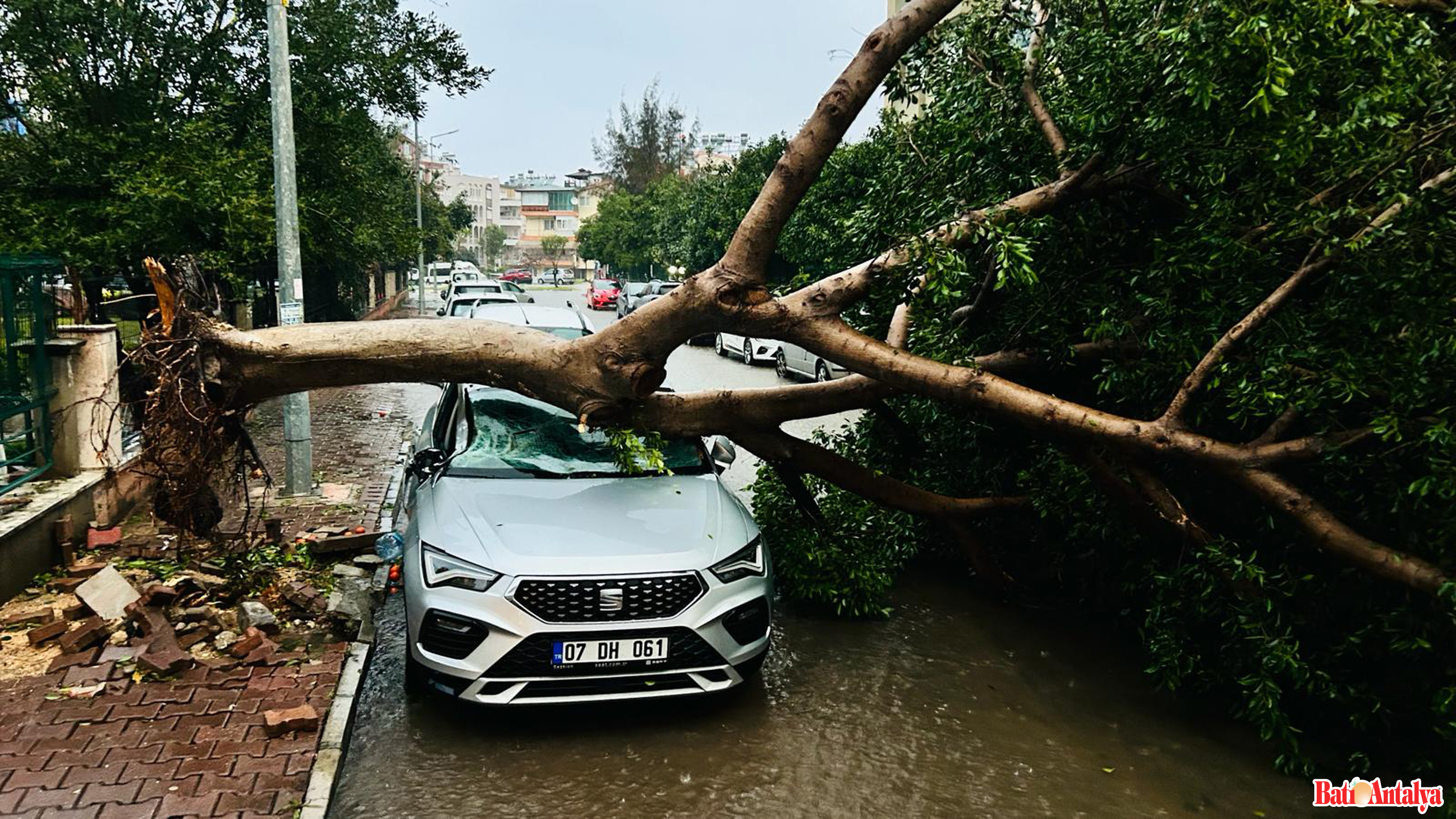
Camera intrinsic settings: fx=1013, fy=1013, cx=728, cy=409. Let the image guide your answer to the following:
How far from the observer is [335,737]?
4.94m

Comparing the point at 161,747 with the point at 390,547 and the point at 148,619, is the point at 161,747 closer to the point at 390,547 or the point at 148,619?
the point at 148,619

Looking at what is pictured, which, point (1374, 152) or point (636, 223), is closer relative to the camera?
point (1374, 152)

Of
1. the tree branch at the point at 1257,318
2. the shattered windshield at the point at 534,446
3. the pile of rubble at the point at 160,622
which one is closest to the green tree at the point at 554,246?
the pile of rubble at the point at 160,622

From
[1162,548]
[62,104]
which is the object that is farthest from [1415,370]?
[62,104]

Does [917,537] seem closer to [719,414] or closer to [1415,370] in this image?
[719,414]

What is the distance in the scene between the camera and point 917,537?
26.1 ft

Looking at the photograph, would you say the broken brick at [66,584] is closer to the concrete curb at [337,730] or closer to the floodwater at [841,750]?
the concrete curb at [337,730]

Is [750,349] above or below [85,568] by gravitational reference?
above

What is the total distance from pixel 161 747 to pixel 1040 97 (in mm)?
6324

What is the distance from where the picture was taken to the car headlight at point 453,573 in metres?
4.96

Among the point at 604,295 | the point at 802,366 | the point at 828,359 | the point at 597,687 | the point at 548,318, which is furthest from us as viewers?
the point at 604,295

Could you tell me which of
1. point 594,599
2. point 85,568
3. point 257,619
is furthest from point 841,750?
point 85,568

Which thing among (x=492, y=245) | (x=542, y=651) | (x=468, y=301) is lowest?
(x=542, y=651)

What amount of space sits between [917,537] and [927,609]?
Answer: 735mm
